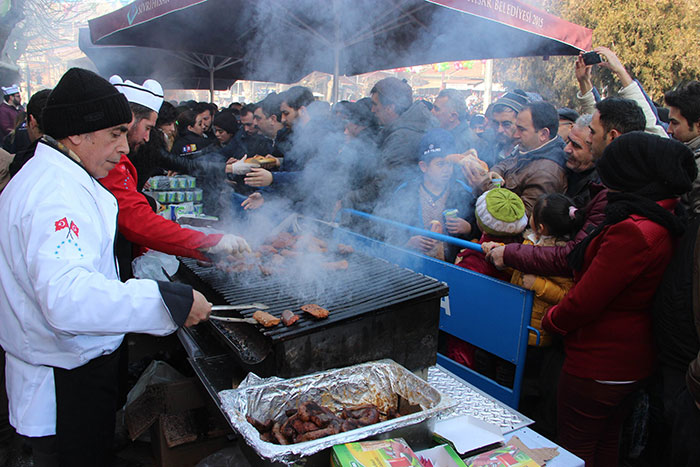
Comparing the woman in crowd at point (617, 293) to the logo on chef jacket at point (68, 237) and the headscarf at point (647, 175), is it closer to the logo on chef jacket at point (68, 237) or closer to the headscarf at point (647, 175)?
the headscarf at point (647, 175)

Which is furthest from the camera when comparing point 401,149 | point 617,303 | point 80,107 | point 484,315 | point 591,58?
point 401,149

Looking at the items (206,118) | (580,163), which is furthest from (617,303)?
(206,118)

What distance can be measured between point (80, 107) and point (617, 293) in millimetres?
2531

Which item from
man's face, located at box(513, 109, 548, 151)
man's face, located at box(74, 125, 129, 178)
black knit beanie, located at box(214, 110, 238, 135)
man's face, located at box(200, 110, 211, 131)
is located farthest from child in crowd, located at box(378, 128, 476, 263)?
man's face, located at box(200, 110, 211, 131)

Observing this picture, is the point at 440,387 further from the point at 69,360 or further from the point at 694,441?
the point at 69,360

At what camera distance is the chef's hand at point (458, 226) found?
11.4 feet

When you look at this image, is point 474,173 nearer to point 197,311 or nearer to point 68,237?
point 197,311

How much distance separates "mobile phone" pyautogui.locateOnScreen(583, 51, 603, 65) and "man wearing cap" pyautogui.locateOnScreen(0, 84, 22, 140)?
983cm

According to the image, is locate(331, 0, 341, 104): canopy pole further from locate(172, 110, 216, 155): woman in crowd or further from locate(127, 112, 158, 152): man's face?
locate(127, 112, 158, 152): man's face

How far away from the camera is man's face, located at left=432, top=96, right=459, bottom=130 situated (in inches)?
196

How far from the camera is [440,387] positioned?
238 cm

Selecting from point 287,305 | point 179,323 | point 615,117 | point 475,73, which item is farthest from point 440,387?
point 475,73

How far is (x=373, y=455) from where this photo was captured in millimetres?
1419

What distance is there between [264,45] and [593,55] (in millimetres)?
6167
